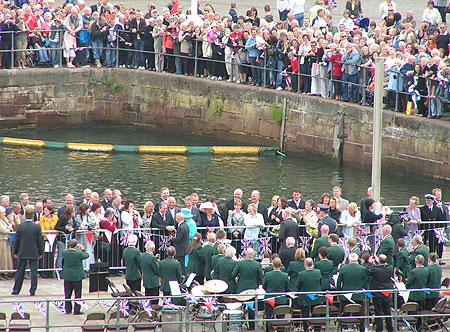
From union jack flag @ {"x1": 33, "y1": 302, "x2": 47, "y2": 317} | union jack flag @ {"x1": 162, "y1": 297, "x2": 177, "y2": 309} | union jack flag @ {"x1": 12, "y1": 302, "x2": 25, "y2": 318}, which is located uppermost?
union jack flag @ {"x1": 162, "y1": 297, "x2": 177, "y2": 309}

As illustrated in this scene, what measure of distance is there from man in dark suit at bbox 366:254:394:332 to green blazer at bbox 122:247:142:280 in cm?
377

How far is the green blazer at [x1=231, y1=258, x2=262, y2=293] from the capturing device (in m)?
18.4

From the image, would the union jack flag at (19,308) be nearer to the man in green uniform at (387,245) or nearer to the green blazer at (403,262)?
the man in green uniform at (387,245)

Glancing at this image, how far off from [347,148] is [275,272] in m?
13.5

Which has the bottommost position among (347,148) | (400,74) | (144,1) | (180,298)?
(180,298)

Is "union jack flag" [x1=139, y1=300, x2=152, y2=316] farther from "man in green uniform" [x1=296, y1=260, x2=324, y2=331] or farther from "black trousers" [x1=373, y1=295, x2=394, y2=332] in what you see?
"black trousers" [x1=373, y1=295, x2=394, y2=332]

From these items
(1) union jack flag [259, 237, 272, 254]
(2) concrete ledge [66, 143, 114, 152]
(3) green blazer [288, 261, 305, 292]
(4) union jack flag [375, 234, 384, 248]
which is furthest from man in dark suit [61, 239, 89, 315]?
(2) concrete ledge [66, 143, 114, 152]

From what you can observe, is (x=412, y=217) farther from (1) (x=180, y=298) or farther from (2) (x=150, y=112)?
(2) (x=150, y=112)

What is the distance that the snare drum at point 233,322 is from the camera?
58.2ft

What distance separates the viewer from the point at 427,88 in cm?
2841

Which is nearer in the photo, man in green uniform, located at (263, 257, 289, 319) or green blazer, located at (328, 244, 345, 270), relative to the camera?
man in green uniform, located at (263, 257, 289, 319)

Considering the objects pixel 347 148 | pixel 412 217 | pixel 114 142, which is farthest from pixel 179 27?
pixel 412 217

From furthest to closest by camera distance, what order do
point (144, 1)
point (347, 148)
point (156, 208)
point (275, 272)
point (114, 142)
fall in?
point (144, 1), point (114, 142), point (347, 148), point (156, 208), point (275, 272)

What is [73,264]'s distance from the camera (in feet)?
61.6
